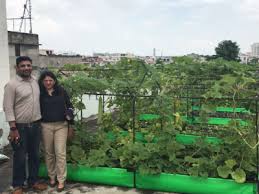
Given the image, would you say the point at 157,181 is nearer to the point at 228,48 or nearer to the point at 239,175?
the point at 239,175

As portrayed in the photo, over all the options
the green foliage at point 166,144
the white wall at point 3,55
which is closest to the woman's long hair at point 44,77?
the green foliage at point 166,144

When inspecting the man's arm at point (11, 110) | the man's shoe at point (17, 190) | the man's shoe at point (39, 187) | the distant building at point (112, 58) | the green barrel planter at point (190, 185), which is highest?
the distant building at point (112, 58)

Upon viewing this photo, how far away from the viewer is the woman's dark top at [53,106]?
4.74 meters

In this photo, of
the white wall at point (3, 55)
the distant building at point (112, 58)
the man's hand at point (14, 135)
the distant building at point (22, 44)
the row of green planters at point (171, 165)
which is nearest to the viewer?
the man's hand at point (14, 135)

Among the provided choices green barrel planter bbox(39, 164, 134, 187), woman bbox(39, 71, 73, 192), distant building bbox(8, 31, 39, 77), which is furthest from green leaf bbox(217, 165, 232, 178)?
distant building bbox(8, 31, 39, 77)

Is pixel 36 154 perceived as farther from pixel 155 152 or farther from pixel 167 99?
pixel 167 99

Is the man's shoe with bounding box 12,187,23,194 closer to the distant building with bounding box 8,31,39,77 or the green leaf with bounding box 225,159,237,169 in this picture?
the green leaf with bounding box 225,159,237,169

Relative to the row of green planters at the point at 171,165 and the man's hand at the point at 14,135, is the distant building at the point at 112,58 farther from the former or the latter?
the man's hand at the point at 14,135

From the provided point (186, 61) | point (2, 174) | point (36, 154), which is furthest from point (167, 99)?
point (186, 61)

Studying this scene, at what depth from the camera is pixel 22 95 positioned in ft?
14.8

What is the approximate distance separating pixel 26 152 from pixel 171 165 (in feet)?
6.33

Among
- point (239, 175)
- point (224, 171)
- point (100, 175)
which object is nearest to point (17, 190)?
point (100, 175)

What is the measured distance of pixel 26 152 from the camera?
4.77 meters

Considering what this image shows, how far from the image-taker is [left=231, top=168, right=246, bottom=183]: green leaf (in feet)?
15.0
